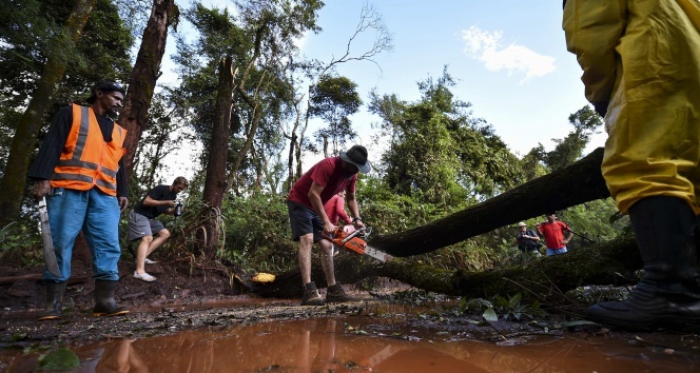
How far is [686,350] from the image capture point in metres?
1.15

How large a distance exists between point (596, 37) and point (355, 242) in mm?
2977

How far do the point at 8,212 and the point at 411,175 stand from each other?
10211 millimetres

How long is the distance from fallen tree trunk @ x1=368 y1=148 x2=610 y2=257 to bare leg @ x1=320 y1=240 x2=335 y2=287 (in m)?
0.84

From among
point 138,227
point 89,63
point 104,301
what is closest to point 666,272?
point 104,301

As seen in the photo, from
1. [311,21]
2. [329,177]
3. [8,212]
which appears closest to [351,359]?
[329,177]

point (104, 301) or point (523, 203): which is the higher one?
point (523, 203)

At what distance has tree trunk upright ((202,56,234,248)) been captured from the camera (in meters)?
6.98

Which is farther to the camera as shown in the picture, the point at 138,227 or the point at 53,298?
the point at 138,227

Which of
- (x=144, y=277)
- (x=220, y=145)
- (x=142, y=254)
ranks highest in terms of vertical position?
(x=220, y=145)

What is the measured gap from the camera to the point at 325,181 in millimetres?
4105

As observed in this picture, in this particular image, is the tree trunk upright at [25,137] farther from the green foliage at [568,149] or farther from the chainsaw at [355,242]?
the green foliage at [568,149]

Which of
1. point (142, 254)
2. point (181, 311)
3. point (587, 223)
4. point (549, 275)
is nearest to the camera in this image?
point (549, 275)

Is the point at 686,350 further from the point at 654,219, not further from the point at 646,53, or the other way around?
the point at 646,53

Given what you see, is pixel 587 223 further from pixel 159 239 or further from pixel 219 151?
pixel 159 239
